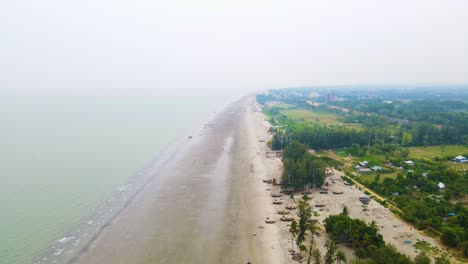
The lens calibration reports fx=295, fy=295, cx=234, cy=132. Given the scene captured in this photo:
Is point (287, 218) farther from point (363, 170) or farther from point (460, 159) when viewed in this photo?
point (460, 159)

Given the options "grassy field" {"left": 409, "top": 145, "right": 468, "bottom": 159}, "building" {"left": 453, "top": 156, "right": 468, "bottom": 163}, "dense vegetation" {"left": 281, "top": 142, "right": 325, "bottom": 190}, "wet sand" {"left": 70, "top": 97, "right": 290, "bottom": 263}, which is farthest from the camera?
"grassy field" {"left": 409, "top": 145, "right": 468, "bottom": 159}

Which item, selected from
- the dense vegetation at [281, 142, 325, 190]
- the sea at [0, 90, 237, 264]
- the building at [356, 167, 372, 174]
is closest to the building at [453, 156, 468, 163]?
the building at [356, 167, 372, 174]

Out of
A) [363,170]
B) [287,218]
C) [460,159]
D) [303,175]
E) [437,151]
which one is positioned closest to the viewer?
[287,218]

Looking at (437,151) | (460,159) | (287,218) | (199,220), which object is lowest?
(437,151)

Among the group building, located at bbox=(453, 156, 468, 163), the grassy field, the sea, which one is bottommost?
the grassy field

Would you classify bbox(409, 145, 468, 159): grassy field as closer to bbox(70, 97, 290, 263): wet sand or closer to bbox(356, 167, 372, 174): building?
bbox(356, 167, 372, 174): building

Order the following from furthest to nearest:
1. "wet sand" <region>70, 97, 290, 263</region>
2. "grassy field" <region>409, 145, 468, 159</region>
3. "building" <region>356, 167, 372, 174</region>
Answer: "grassy field" <region>409, 145, 468, 159</region>, "building" <region>356, 167, 372, 174</region>, "wet sand" <region>70, 97, 290, 263</region>

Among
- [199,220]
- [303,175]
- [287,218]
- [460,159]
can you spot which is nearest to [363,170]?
[303,175]
